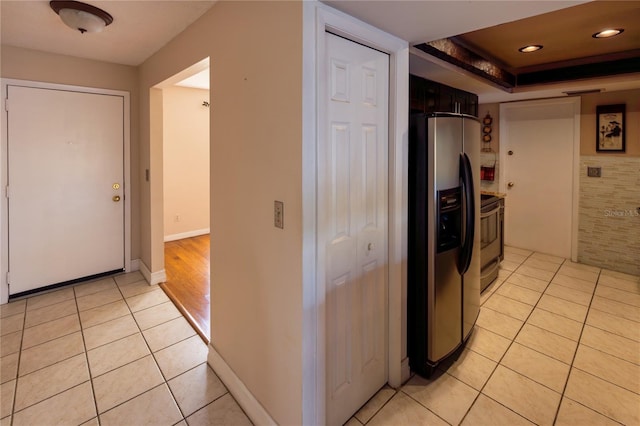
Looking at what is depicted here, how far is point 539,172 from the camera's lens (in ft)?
14.1

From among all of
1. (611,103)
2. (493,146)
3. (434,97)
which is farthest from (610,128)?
(434,97)

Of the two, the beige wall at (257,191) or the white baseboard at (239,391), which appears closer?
the beige wall at (257,191)

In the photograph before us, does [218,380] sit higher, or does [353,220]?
[353,220]

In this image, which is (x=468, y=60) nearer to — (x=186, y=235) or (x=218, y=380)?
(x=218, y=380)

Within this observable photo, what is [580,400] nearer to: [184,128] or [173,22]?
[173,22]

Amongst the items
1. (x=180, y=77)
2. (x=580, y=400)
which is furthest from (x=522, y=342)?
(x=180, y=77)

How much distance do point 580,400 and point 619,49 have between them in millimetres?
3359

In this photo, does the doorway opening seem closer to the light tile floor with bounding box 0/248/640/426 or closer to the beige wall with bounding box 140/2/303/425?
the light tile floor with bounding box 0/248/640/426

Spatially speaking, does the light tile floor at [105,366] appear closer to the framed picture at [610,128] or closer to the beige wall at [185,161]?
the beige wall at [185,161]

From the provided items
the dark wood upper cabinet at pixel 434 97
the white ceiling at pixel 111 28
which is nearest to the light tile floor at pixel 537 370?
the dark wood upper cabinet at pixel 434 97

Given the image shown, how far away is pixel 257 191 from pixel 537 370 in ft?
7.14

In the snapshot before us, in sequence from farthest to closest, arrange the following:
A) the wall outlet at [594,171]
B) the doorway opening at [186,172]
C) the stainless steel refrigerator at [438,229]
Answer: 1. the doorway opening at [186,172]
2. the wall outlet at [594,171]
3. the stainless steel refrigerator at [438,229]

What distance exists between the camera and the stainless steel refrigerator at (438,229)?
1879 millimetres

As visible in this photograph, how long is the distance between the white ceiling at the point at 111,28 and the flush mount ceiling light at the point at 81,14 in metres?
0.05
